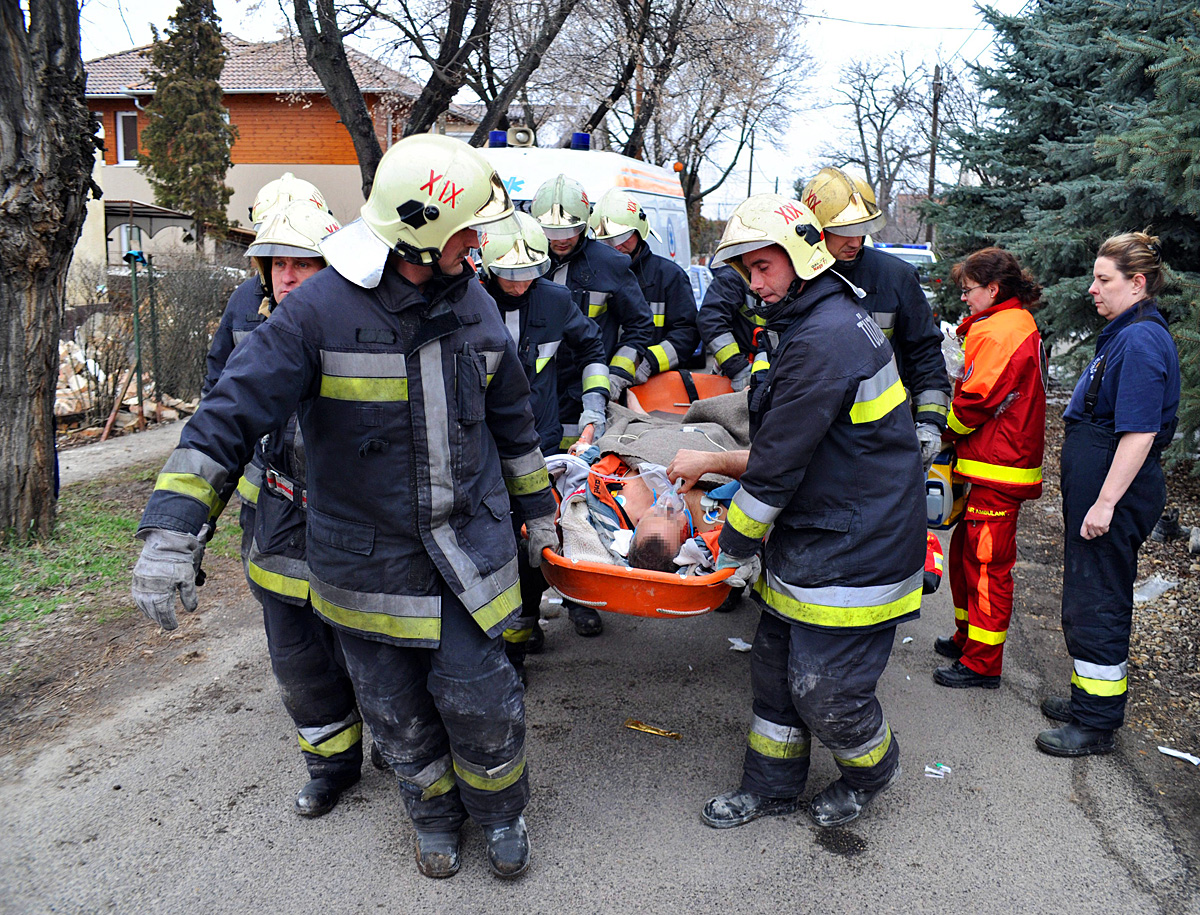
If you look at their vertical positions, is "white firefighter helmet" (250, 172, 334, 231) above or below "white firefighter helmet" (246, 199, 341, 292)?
above

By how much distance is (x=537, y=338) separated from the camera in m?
4.09

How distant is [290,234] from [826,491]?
2.00 m

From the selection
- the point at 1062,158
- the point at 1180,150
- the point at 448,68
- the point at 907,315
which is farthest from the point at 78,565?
the point at 1062,158

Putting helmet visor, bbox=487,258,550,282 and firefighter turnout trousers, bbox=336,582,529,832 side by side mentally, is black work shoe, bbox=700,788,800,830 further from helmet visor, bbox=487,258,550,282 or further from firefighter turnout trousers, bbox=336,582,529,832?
helmet visor, bbox=487,258,550,282

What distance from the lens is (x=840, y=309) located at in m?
2.79

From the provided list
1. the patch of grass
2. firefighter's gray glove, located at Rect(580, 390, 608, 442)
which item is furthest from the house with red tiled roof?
firefighter's gray glove, located at Rect(580, 390, 608, 442)

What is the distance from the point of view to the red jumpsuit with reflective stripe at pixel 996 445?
12.8ft

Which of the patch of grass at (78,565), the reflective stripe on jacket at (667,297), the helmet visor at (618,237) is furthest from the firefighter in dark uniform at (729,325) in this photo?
the patch of grass at (78,565)

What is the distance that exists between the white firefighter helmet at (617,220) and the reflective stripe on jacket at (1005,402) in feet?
7.42

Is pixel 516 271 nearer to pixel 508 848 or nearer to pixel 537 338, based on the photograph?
pixel 537 338

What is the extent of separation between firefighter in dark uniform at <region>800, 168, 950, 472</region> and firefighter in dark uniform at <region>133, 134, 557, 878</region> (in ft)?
6.48

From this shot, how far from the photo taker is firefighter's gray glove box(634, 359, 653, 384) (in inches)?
192

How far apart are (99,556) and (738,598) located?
12.4 feet

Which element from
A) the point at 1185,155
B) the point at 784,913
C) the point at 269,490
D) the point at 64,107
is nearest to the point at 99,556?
the point at 64,107
